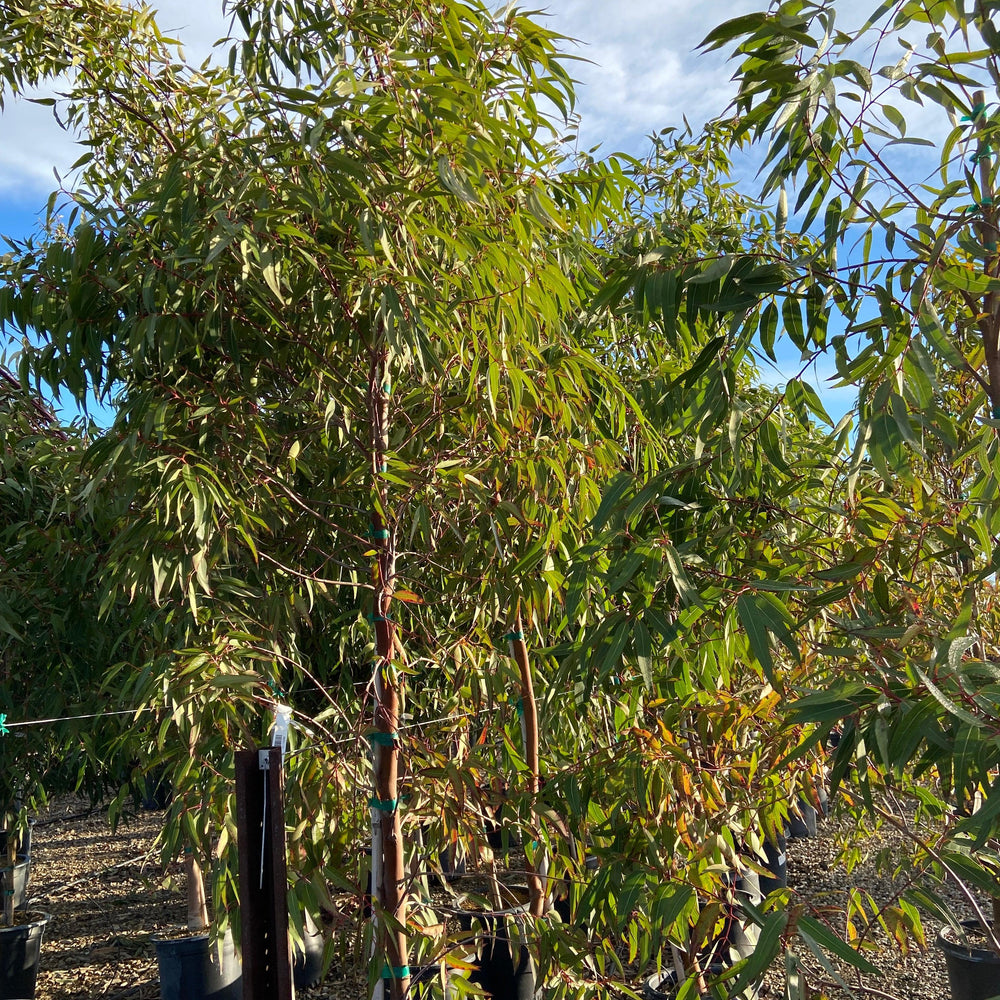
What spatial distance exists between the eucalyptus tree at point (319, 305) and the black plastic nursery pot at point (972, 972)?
6.10 ft

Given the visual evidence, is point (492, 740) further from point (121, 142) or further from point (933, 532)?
point (121, 142)

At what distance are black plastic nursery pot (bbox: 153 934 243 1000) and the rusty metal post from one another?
2.19 meters

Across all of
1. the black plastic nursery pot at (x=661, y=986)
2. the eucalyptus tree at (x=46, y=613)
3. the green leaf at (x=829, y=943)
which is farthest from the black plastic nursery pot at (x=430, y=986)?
the eucalyptus tree at (x=46, y=613)

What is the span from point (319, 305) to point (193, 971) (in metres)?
2.51

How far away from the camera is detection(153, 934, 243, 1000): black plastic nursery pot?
292 cm

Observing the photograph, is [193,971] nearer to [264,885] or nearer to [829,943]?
[264,885]

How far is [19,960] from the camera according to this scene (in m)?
3.31

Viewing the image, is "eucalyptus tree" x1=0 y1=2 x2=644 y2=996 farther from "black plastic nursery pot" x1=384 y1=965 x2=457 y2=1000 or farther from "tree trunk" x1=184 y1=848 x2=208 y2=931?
"tree trunk" x1=184 y1=848 x2=208 y2=931

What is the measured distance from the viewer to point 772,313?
3.91 feet

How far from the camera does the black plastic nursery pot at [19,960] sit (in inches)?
129

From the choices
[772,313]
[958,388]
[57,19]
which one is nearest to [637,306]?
[772,313]

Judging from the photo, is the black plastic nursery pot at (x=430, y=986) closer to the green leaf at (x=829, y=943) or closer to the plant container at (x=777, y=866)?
the green leaf at (x=829, y=943)

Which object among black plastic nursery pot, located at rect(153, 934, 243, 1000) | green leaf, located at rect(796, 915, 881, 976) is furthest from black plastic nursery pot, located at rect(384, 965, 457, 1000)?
black plastic nursery pot, located at rect(153, 934, 243, 1000)

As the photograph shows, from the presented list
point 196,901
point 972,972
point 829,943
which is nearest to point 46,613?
point 196,901
